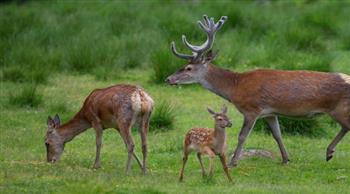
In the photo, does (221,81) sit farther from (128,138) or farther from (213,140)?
(213,140)

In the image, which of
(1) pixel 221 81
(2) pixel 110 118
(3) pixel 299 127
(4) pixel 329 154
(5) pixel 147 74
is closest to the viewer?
(2) pixel 110 118

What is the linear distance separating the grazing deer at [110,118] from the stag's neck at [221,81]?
1.74 meters

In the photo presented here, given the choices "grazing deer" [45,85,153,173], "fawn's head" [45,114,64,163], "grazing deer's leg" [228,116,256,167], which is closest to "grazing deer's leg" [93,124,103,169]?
"grazing deer" [45,85,153,173]

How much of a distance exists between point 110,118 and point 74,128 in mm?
857

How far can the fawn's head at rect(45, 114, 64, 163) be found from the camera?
13.8m

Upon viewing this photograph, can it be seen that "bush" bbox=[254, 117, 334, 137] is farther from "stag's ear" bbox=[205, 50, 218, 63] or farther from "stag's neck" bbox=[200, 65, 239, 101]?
"stag's ear" bbox=[205, 50, 218, 63]

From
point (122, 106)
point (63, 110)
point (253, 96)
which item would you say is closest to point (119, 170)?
point (122, 106)

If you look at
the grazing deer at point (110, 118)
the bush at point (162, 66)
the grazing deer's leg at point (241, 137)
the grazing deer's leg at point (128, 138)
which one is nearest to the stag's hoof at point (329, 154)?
the grazing deer's leg at point (241, 137)

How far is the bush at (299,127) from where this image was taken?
16031 millimetres

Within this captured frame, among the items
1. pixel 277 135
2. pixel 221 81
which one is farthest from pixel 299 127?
pixel 221 81

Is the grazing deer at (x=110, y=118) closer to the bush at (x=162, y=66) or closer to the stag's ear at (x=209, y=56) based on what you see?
the stag's ear at (x=209, y=56)

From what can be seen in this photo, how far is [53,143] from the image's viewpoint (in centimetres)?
1388

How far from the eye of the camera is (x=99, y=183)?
38.2 feet

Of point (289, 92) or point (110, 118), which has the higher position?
point (289, 92)
